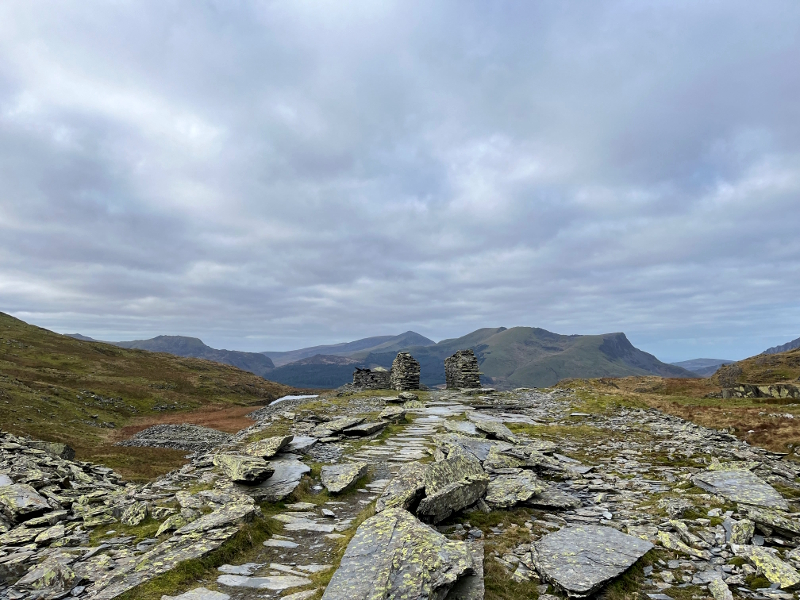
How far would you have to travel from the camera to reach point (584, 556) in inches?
307

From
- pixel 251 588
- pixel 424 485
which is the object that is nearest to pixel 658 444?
pixel 424 485

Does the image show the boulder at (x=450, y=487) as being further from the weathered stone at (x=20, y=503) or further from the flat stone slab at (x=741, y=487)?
the weathered stone at (x=20, y=503)

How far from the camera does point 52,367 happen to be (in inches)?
3273

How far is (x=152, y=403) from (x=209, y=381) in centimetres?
3686

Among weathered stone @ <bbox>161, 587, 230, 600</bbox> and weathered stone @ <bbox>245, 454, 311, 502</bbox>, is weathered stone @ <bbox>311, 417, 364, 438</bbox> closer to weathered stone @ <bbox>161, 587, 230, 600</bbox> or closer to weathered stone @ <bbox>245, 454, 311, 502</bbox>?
weathered stone @ <bbox>245, 454, 311, 502</bbox>

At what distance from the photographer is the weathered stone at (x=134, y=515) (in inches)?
420

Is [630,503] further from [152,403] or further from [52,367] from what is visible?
[52,367]

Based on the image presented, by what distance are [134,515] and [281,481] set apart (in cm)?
410

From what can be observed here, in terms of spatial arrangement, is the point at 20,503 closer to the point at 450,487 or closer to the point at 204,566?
the point at 204,566

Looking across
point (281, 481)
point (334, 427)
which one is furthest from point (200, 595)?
point (334, 427)

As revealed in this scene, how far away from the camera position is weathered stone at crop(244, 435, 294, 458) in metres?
15.3

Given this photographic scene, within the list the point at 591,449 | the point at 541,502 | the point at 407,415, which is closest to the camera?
the point at 541,502

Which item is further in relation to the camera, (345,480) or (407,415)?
(407,415)

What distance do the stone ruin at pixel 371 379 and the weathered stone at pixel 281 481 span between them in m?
35.1
